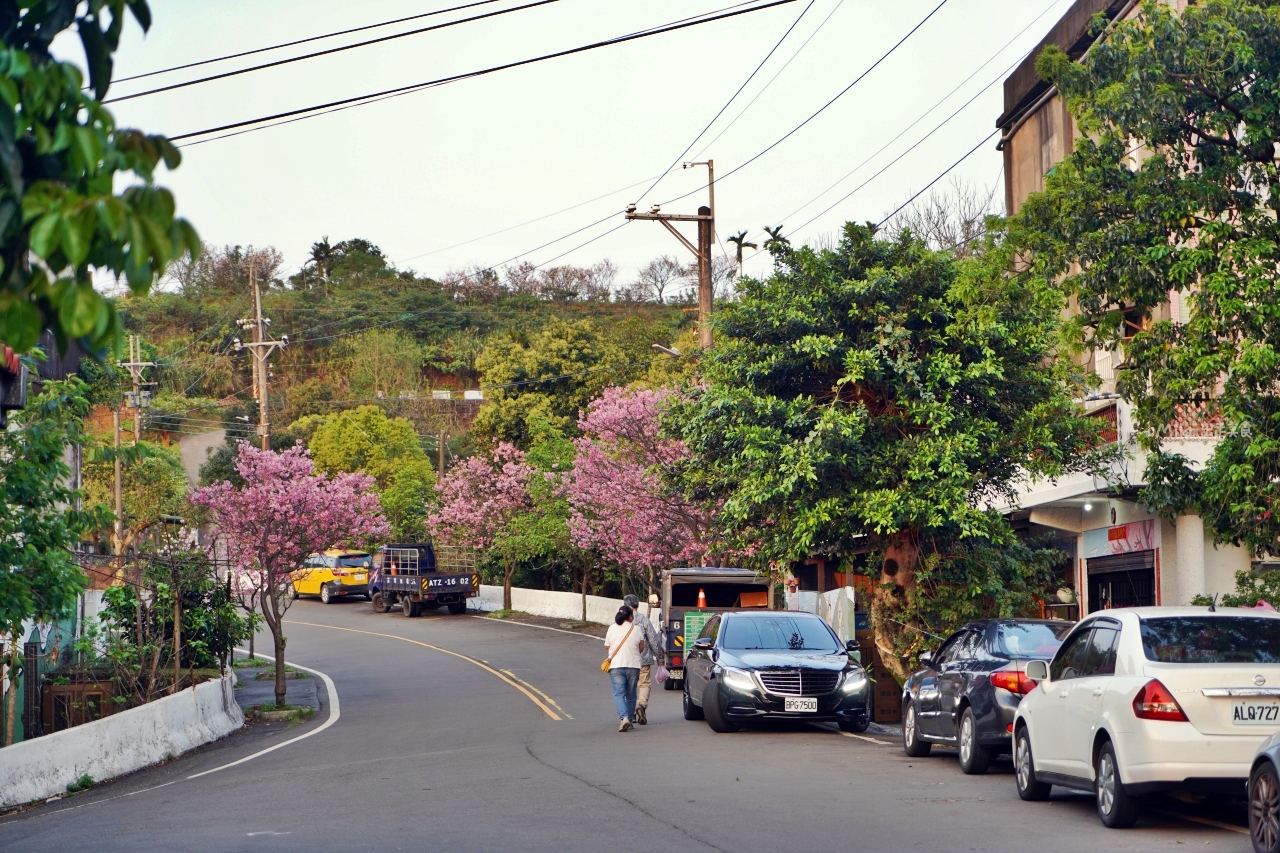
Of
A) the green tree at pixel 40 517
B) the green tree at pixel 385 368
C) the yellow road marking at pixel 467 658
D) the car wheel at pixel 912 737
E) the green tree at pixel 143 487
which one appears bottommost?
the yellow road marking at pixel 467 658

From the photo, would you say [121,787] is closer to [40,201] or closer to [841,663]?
[841,663]

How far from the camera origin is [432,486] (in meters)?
63.5

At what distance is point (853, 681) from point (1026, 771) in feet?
22.1

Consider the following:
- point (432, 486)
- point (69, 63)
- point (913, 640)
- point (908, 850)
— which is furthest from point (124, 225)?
point (432, 486)

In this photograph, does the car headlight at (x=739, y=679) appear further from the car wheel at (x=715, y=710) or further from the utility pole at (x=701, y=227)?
the utility pole at (x=701, y=227)

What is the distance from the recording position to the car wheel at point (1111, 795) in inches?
387

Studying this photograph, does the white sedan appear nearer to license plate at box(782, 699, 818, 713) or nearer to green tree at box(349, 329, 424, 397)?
license plate at box(782, 699, 818, 713)

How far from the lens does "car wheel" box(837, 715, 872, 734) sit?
61.4 ft

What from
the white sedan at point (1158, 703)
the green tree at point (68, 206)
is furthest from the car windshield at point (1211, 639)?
the green tree at point (68, 206)

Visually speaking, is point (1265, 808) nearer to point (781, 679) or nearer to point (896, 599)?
point (781, 679)

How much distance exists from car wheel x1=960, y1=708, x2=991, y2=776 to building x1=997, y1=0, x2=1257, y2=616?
462cm

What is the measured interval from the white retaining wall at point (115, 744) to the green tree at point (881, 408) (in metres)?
8.57

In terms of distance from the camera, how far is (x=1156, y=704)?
31.1ft

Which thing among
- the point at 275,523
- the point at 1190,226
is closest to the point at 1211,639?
the point at 1190,226
